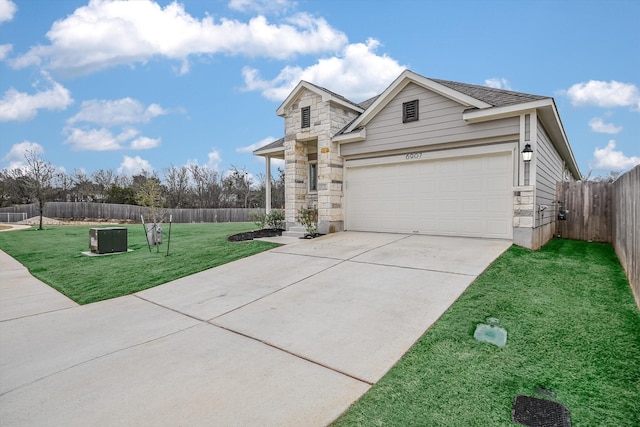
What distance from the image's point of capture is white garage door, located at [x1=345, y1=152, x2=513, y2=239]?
7.58 meters

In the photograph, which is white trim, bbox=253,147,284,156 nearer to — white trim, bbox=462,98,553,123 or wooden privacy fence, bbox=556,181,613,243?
white trim, bbox=462,98,553,123

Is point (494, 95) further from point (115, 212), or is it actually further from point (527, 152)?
point (115, 212)

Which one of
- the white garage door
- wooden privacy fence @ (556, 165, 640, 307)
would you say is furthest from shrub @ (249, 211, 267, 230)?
wooden privacy fence @ (556, 165, 640, 307)

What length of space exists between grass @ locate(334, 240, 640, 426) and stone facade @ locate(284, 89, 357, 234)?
19.5ft

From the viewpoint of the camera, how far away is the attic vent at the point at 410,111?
8.65 m

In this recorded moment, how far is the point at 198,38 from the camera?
12070 millimetres

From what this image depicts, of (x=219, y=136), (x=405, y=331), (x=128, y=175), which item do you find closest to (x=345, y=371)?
(x=405, y=331)

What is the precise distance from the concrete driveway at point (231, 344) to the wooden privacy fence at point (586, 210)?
5.98 m

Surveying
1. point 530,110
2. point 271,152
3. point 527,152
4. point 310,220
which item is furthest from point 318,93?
point 527,152

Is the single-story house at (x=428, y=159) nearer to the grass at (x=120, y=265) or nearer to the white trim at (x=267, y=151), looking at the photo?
the white trim at (x=267, y=151)

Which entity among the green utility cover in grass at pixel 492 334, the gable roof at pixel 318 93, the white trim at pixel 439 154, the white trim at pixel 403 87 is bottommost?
the green utility cover in grass at pixel 492 334

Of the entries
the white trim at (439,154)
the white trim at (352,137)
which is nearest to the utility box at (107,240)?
the white trim at (352,137)

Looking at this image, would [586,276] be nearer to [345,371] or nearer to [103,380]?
[345,371]

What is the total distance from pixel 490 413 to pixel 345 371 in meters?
1.10
